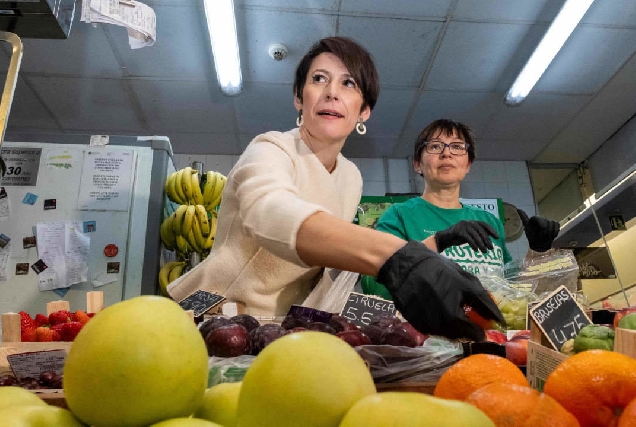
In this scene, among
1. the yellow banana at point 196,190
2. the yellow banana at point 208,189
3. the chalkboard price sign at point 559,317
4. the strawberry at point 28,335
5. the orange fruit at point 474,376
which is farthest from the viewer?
the yellow banana at point 208,189

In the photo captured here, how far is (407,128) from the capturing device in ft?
16.0

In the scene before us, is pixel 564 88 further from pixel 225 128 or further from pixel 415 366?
pixel 415 366

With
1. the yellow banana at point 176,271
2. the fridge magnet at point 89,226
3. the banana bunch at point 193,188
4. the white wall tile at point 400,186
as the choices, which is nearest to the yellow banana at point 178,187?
the banana bunch at point 193,188

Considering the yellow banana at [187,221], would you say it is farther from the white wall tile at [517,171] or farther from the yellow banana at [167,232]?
the white wall tile at [517,171]

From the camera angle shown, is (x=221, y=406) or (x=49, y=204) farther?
(x=49, y=204)

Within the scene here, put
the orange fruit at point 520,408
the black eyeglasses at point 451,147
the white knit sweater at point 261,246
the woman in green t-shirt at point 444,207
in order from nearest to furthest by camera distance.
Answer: the orange fruit at point 520,408
the white knit sweater at point 261,246
the woman in green t-shirt at point 444,207
the black eyeglasses at point 451,147

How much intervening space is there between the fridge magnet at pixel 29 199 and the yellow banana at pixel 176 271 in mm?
948

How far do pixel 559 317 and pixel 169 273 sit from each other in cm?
286

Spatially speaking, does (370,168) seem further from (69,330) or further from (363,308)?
(363,308)

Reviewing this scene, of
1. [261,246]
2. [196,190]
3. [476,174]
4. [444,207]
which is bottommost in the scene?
[261,246]

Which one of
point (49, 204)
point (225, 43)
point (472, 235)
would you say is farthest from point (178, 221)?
point (472, 235)

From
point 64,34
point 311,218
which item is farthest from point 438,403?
point 64,34

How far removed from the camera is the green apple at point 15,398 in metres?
0.47

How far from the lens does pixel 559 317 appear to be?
87 cm
